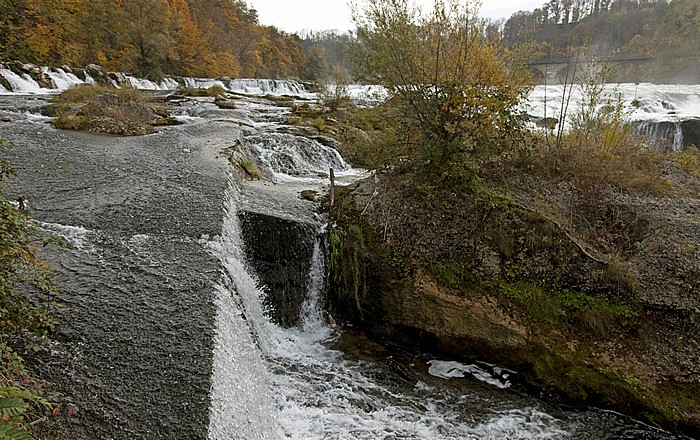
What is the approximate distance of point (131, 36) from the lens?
31281mm

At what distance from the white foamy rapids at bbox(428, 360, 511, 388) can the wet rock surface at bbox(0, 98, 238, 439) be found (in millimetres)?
2989

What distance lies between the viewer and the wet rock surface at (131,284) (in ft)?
10.0

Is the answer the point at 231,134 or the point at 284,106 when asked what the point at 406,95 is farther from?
the point at 284,106

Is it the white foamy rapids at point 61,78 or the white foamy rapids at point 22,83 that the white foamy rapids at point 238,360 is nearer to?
the white foamy rapids at point 22,83

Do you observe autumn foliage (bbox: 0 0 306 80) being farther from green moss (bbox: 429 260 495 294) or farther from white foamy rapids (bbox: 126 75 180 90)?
green moss (bbox: 429 260 495 294)

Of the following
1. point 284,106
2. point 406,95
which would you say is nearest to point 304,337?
point 406,95

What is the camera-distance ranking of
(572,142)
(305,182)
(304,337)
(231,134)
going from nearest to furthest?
(304,337)
(572,142)
(305,182)
(231,134)

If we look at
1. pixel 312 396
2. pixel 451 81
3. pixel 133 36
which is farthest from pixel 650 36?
pixel 312 396

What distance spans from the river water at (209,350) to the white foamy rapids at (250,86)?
25039 mm

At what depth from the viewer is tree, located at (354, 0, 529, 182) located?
6.09 metres

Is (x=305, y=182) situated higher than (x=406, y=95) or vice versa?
(x=406, y=95)

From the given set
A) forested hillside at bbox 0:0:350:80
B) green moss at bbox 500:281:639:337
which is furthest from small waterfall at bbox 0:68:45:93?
green moss at bbox 500:281:639:337

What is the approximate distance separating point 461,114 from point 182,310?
459 cm

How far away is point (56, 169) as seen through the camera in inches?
299
